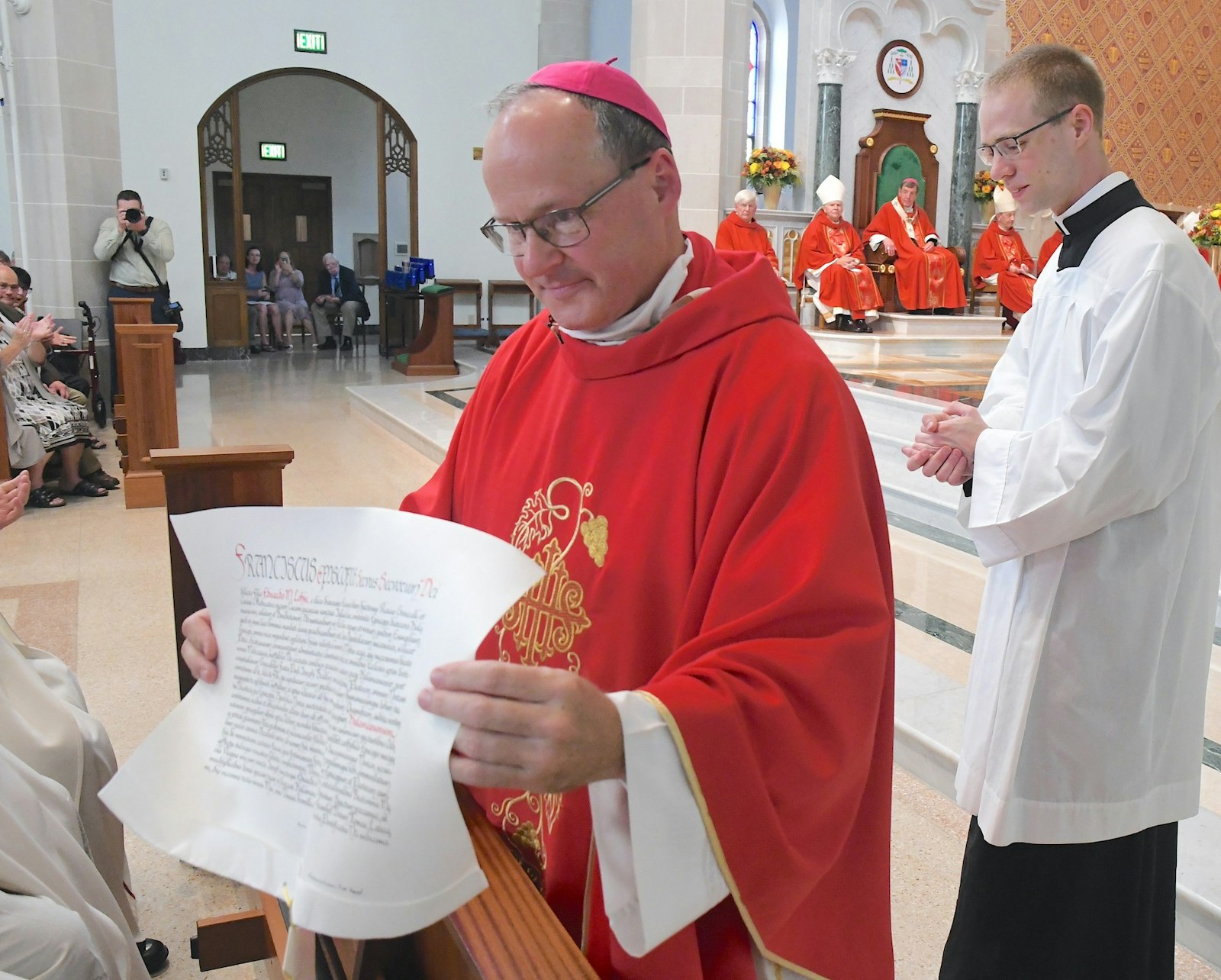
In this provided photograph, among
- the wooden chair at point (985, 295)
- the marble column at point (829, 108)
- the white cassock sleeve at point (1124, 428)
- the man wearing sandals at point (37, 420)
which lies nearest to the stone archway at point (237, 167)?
the marble column at point (829, 108)

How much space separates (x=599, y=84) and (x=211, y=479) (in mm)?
1137

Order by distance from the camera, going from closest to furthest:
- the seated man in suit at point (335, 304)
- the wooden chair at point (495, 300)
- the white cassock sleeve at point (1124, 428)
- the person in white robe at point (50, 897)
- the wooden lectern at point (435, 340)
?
1. the person in white robe at point (50, 897)
2. the white cassock sleeve at point (1124, 428)
3. the wooden lectern at point (435, 340)
4. the wooden chair at point (495, 300)
5. the seated man in suit at point (335, 304)

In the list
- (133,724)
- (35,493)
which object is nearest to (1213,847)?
(133,724)

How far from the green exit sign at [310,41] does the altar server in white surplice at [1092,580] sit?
12.1m

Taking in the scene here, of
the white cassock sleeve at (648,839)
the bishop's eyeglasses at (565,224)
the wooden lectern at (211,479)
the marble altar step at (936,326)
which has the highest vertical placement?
the bishop's eyeglasses at (565,224)

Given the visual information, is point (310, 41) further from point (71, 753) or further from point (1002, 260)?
point (71, 753)

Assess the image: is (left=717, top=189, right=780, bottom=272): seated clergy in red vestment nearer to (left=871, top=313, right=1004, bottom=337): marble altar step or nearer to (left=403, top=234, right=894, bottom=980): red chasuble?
A: (left=871, top=313, right=1004, bottom=337): marble altar step

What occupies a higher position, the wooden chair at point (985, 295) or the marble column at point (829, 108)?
the marble column at point (829, 108)

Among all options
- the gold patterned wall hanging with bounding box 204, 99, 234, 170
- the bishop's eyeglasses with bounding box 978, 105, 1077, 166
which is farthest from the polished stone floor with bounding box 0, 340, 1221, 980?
the gold patterned wall hanging with bounding box 204, 99, 234, 170

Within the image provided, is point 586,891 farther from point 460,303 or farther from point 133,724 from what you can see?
point 460,303

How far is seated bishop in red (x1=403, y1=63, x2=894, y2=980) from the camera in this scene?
0.92m

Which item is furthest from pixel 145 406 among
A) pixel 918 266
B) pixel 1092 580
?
pixel 918 266

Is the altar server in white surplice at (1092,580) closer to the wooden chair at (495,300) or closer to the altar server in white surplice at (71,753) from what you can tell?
the altar server in white surplice at (71,753)

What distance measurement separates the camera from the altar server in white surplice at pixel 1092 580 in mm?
1714
